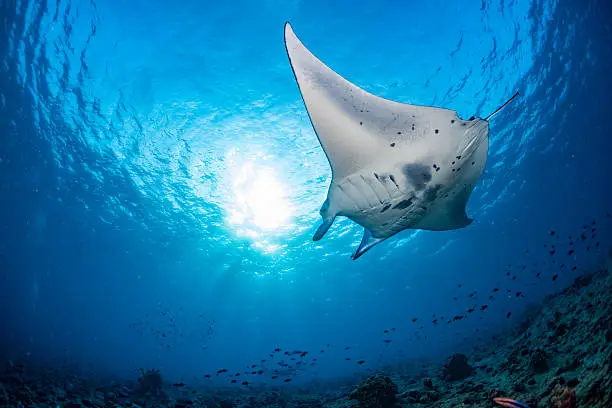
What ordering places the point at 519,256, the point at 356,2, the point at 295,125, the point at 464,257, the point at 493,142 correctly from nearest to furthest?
the point at 356,2, the point at 295,125, the point at 493,142, the point at 464,257, the point at 519,256

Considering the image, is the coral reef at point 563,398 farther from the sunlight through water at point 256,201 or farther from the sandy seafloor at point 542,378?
the sunlight through water at point 256,201

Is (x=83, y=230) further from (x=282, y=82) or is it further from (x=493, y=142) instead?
(x=493, y=142)

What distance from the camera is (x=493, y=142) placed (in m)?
14.4

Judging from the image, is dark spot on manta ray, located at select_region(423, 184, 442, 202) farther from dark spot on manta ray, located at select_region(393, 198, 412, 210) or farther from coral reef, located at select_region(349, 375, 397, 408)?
coral reef, located at select_region(349, 375, 397, 408)

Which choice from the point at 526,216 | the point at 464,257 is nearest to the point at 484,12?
the point at 526,216

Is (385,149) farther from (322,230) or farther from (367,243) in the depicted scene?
(367,243)

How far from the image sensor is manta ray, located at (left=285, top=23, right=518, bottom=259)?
3451 mm

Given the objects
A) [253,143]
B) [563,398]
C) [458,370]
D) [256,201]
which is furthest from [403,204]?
[256,201]

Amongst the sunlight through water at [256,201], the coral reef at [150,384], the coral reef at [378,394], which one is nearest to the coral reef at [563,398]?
the coral reef at [378,394]

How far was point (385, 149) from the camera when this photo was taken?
3.94m

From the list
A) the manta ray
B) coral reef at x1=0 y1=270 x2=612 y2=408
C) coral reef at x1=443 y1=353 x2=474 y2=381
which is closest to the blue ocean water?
coral reef at x1=443 y1=353 x2=474 y2=381

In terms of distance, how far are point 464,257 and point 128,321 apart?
4297cm

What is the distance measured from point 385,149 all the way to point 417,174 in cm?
60

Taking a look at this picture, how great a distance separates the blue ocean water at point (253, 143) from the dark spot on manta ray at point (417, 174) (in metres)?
6.70
